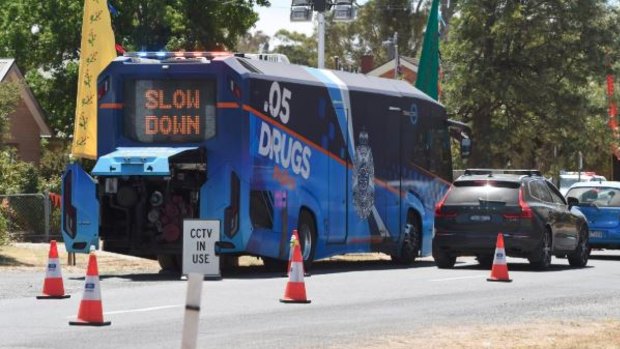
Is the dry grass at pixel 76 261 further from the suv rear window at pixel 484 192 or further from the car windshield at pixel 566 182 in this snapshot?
the car windshield at pixel 566 182

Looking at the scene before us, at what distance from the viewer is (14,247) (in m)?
30.6

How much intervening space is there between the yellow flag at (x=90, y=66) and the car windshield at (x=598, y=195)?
1062 centimetres

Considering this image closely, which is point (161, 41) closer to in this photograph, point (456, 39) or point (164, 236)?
point (456, 39)

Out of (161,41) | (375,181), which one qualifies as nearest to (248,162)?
(375,181)

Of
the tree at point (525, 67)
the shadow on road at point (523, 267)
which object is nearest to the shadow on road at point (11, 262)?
the shadow on road at point (523, 267)

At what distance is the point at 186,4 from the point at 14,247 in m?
23.2

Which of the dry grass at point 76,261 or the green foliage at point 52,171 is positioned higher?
the green foliage at point 52,171

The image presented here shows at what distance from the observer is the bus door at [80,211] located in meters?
23.1

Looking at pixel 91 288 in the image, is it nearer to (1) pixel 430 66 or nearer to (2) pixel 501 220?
(2) pixel 501 220

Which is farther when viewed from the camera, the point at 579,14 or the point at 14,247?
the point at 579,14

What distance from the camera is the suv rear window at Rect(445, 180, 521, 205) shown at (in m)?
25.6

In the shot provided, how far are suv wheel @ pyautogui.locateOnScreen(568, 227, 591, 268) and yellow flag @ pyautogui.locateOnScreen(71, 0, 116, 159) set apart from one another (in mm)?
10558

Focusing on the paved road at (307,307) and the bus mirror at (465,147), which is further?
the bus mirror at (465,147)

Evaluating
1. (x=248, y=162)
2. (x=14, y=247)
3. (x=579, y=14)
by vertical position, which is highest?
(x=579, y=14)
